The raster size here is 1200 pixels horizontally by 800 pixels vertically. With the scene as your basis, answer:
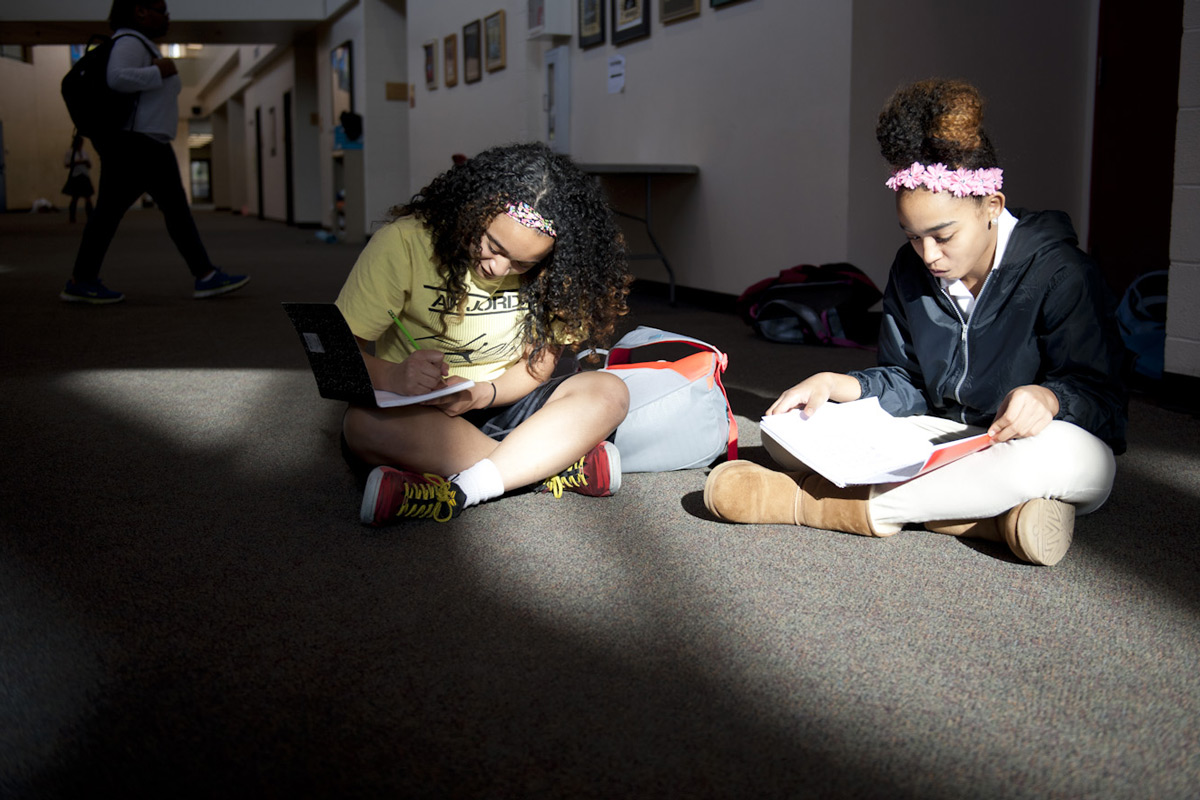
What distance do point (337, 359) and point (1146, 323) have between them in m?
2.34

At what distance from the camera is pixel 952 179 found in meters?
1.39

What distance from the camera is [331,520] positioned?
1.55 metres

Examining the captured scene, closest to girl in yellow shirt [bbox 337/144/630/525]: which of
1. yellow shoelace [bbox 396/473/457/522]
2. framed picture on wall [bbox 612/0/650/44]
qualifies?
yellow shoelace [bbox 396/473/457/522]

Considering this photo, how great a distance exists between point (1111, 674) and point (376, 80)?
9236 mm

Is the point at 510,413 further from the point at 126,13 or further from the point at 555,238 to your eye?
the point at 126,13

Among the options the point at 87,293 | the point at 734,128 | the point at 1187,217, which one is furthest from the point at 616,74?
the point at 1187,217

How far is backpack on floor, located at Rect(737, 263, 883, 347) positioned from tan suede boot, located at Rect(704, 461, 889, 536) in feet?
6.37

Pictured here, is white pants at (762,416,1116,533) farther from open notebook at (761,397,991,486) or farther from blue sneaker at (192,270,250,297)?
blue sneaker at (192,270,250,297)

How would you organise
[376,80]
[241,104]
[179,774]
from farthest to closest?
[241,104] < [376,80] < [179,774]

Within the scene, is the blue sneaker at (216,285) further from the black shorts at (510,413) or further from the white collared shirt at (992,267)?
the white collared shirt at (992,267)

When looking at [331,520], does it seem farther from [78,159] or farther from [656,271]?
[78,159]

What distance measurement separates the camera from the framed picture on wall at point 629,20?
473 cm

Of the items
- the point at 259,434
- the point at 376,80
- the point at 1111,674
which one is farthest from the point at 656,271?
the point at 376,80

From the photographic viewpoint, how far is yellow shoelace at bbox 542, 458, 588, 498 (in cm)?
167
